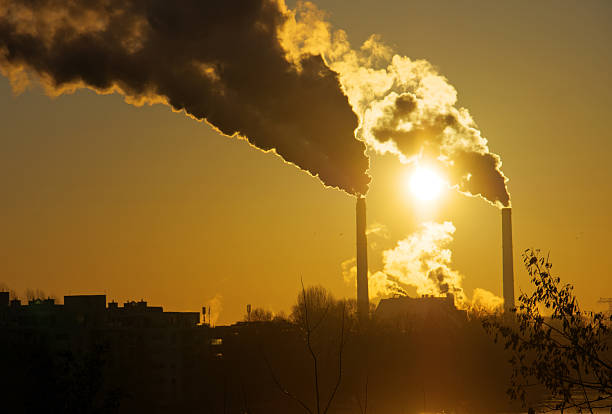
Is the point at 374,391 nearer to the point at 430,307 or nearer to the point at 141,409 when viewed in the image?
the point at 141,409

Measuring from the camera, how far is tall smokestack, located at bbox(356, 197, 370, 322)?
7719cm

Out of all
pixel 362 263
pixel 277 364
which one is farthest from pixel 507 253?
pixel 277 364

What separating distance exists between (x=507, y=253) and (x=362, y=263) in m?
15.4

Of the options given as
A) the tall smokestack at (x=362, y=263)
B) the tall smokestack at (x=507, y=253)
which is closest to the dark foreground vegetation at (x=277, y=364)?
the tall smokestack at (x=362, y=263)

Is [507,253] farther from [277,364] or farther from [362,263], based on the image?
[277,364]

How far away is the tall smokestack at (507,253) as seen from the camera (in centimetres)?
8731

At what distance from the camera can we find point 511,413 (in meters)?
63.5

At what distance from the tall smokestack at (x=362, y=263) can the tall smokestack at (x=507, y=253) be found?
13790mm

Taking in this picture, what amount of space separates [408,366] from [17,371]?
47.1 metres

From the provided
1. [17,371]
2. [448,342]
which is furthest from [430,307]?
[17,371]

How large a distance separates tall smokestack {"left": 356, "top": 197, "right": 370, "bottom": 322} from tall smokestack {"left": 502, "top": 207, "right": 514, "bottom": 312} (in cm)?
1379

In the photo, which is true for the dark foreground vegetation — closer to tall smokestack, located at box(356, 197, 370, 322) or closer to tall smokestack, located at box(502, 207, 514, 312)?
tall smokestack, located at box(356, 197, 370, 322)

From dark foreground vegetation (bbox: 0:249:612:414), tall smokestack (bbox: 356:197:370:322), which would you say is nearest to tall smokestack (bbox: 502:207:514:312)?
dark foreground vegetation (bbox: 0:249:612:414)

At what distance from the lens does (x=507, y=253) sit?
3469 inches
